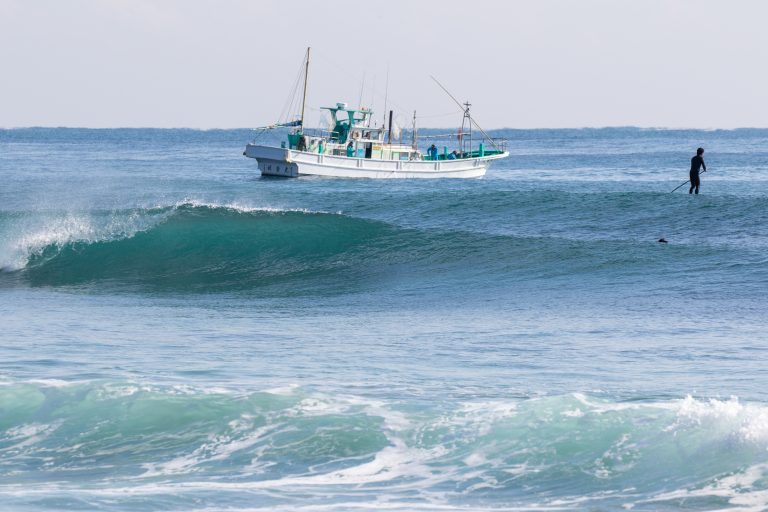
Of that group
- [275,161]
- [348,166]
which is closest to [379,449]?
[348,166]

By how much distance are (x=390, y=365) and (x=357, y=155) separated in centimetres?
3678

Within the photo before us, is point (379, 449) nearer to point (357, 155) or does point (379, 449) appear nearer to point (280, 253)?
point (280, 253)

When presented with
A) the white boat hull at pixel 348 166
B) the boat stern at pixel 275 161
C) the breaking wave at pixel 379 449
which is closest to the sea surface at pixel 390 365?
the breaking wave at pixel 379 449

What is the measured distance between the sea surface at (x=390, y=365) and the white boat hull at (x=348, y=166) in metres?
21.7

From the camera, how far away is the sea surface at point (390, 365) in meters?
7.27

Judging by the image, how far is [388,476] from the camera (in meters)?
7.43

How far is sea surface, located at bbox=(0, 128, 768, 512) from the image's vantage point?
727 centimetres

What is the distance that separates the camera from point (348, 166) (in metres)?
46.3

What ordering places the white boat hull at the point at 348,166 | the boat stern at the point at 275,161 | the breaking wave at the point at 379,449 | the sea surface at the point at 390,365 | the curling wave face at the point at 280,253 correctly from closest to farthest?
the breaking wave at the point at 379,449 → the sea surface at the point at 390,365 → the curling wave face at the point at 280,253 → the white boat hull at the point at 348,166 → the boat stern at the point at 275,161

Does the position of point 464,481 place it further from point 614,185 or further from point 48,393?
point 614,185

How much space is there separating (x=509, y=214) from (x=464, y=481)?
19.4 metres

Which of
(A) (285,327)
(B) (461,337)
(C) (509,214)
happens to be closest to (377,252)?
(C) (509,214)

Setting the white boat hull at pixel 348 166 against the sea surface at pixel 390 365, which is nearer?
the sea surface at pixel 390 365

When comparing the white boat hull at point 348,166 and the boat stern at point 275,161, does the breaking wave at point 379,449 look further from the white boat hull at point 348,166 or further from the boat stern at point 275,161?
the boat stern at point 275,161
